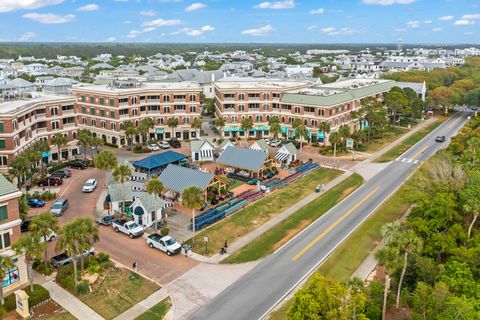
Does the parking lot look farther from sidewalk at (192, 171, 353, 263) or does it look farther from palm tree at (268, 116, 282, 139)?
palm tree at (268, 116, 282, 139)

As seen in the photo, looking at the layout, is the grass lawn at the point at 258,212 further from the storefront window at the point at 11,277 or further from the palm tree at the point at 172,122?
the palm tree at the point at 172,122

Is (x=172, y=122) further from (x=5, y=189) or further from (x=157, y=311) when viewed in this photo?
(x=157, y=311)

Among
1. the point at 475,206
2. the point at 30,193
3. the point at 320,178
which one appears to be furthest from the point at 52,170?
the point at 475,206

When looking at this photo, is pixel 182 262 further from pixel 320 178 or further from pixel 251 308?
pixel 320 178

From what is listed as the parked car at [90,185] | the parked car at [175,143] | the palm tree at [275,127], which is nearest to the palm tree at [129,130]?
the parked car at [175,143]

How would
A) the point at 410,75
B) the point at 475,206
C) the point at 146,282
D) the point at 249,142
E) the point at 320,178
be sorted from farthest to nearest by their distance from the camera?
the point at 410,75
the point at 249,142
the point at 320,178
the point at 475,206
the point at 146,282

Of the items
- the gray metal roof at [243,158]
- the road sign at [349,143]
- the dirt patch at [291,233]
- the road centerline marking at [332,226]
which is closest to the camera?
the road centerline marking at [332,226]
